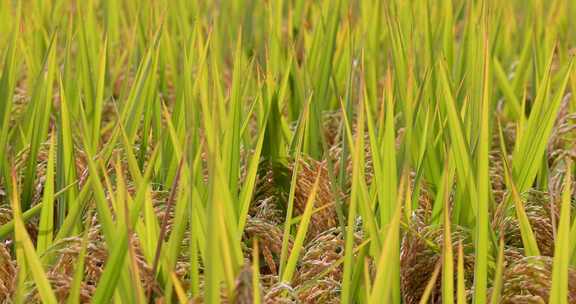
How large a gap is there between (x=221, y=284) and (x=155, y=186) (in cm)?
56

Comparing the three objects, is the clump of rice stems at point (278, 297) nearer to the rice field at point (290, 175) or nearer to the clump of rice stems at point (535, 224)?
the rice field at point (290, 175)

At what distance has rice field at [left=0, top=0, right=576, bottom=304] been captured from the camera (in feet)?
3.60

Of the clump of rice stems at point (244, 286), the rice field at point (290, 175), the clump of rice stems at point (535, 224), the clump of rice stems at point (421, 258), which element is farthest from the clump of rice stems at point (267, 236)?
the clump of rice stems at point (244, 286)

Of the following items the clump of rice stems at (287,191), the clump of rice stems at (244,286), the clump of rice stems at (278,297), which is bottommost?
the clump of rice stems at (278,297)

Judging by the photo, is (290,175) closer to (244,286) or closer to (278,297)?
(278,297)

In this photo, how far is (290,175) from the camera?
171cm

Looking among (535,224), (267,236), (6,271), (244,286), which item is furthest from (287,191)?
(244,286)

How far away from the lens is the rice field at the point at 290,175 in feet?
3.60

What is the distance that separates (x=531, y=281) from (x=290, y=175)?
58 cm

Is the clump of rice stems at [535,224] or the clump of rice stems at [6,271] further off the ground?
the clump of rice stems at [535,224]

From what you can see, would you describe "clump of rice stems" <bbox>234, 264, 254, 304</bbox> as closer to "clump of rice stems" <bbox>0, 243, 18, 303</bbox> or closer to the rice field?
the rice field

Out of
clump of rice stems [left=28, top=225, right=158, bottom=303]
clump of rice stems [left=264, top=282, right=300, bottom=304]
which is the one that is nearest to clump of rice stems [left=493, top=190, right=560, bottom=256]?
clump of rice stems [left=264, top=282, right=300, bottom=304]

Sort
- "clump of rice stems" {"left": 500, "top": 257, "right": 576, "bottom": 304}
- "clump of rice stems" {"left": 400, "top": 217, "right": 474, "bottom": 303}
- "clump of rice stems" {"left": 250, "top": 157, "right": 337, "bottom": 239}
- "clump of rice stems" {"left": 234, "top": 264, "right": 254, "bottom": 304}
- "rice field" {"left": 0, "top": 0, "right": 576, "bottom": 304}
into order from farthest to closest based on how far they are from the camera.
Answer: "clump of rice stems" {"left": 250, "top": 157, "right": 337, "bottom": 239} < "clump of rice stems" {"left": 400, "top": 217, "right": 474, "bottom": 303} < "clump of rice stems" {"left": 500, "top": 257, "right": 576, "bottom": 304} < "rice field" {"left": 0, "top": 0, "right": 576, "bottom": 304} < "clump of rice stems" {"left": 234, "top": 264, "right": 254, "bottom": 304}

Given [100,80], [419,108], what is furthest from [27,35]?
[419,108]
